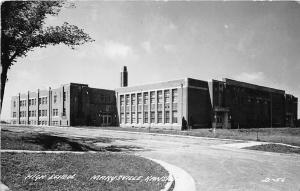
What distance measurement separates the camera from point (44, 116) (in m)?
67.9

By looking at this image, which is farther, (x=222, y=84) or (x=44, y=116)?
(x=44, y=116)

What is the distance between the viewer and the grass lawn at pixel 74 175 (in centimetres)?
799

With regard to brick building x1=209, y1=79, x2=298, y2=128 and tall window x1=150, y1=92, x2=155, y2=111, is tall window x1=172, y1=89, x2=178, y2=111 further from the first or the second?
brick building x1=209, y1=79, x2=298, y2=128

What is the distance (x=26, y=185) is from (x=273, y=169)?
9.79m

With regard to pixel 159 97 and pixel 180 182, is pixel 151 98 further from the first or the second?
Answer: pixel 180 182

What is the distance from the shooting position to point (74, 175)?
358 inches

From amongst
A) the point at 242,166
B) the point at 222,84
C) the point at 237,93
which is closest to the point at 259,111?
the point at 237,93

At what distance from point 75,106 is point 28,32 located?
1596 inches

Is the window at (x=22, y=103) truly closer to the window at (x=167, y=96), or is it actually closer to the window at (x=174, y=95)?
the window at (x=167, y=96)

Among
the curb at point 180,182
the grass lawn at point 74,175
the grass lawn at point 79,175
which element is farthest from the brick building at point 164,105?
the grass lawn at point 74,175

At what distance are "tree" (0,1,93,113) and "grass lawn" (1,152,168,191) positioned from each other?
10625 mm

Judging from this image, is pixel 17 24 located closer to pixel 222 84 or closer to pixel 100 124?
pixel 222 84

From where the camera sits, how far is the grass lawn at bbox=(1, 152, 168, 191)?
26.2ft

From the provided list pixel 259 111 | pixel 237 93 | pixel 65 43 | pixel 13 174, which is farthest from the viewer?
pixel 259 111
